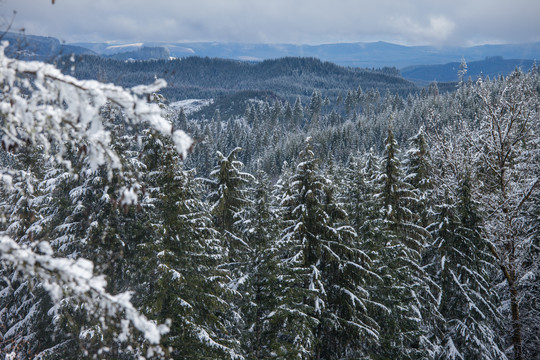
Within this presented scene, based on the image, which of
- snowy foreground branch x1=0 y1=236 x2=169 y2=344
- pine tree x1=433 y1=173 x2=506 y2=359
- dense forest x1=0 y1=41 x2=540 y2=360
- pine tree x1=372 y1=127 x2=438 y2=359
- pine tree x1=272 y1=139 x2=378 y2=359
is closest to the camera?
snowy foreground branch x1=0 y1=236 x2=169 y2=344

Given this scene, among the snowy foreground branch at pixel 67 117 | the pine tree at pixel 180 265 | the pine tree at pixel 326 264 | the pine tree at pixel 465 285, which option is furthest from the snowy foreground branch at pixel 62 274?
the pine tree at pixel 465 285

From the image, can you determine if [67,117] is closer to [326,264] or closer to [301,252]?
[301,252]

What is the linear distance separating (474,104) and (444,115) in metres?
9.16

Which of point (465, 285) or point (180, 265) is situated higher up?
point (180, 265)

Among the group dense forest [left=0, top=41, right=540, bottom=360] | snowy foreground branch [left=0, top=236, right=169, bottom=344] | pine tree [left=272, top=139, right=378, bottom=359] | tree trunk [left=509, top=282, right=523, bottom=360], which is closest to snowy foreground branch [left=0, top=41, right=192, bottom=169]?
snowy foreground branch [left=0, top=236, right=169, bottom=344]

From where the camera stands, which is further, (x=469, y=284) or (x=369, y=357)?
(x=469, y=284)

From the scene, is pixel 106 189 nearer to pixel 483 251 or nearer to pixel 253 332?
pixel 253 332

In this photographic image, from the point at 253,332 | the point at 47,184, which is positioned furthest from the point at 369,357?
the point at 47,184

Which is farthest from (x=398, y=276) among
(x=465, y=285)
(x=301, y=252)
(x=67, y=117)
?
(x=67, y=117)

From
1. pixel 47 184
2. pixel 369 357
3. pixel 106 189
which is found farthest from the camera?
pixel 369 357

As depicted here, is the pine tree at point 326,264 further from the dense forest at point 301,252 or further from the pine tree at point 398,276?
the pine tree at point 398,276

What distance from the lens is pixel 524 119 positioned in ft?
35.6

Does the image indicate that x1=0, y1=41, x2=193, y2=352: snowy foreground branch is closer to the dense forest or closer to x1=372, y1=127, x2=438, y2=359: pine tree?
the dense forest

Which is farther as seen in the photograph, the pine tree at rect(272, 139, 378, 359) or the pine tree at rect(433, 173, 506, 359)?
the pine tree at rect(433, 173, 506, 359)
